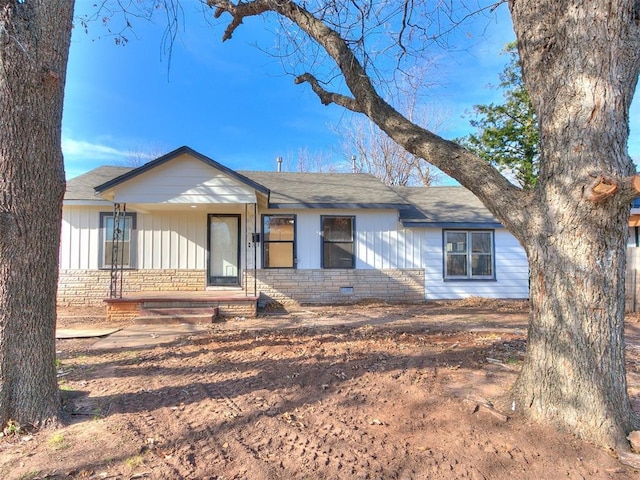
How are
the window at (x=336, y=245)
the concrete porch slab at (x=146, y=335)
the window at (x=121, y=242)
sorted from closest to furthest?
the concrete porch slab at (x=146, y=335)
the window at (x=121, y=242)
the window at (x=336, y=245)

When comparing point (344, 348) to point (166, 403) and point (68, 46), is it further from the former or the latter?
point (68, 46)

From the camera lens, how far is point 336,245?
34.0 feet

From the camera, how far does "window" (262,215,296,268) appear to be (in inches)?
399

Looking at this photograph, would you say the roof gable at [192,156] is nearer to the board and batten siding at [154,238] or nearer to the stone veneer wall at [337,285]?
the board and batten siding at [154,238]

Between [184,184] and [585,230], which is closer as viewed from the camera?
[585,230]

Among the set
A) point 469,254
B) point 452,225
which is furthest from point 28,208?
point 469,254

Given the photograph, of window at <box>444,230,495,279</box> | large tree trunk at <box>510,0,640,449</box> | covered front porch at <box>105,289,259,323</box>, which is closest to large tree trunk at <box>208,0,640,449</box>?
large tree trunk at <box>510,0,640,449</box>

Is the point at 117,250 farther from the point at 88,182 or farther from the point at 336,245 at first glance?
the point at 336,245

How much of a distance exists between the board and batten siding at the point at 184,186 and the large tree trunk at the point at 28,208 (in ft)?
17.5

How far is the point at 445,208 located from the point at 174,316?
8106 mm

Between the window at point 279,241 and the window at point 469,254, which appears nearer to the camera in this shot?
the window at point 279,241

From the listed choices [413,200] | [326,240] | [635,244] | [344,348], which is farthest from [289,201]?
[635,244]

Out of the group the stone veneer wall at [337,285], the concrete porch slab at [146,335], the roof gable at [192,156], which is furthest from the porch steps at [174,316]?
the roof gable at [192,156]

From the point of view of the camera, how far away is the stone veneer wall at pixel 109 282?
9.70m
